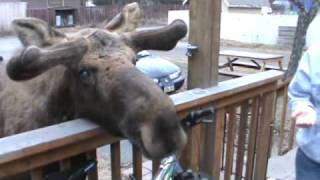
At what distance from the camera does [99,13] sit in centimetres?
3177

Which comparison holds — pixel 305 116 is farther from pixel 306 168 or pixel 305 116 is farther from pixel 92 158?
pixel 92 158

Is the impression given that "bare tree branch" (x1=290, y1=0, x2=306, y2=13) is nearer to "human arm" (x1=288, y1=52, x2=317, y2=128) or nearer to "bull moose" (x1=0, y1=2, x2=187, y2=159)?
"bull moose" (x1=0, y1=2, x2=187, y2=159)

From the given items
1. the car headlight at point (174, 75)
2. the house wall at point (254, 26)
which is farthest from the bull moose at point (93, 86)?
the house wall at point (254, 26)

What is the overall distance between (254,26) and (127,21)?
2314 centimetres

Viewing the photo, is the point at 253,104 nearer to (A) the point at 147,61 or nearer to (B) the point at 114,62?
(B) the point at 114,62

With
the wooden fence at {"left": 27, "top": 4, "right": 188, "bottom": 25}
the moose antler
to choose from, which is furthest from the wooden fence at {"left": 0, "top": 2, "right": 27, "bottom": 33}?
the moose antler

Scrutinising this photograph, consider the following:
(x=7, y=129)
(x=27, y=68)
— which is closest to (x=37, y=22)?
(x=27, y=68)

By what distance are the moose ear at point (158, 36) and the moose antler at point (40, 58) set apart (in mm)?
534

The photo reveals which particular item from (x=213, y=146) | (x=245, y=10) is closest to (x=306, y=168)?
(x=213, y=146)

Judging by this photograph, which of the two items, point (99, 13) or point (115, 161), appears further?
point (99, 13)

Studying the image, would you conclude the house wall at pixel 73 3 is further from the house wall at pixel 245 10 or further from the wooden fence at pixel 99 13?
the house wall at pixel 245 10

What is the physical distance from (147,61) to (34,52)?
969 centimetres

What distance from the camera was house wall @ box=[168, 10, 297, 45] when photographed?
24984 millimetres

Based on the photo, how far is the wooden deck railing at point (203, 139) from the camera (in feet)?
6.73
